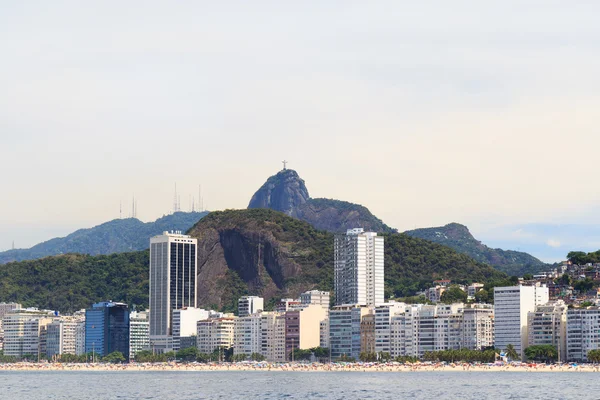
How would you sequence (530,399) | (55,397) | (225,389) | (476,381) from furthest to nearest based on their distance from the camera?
(476,381) → (225,389) → (55,397) → (530,399)

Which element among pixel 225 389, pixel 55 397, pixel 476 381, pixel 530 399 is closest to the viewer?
pixel 530 399

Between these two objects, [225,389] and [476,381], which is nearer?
[225,389]

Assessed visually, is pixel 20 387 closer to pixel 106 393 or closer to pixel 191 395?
pixel 106 393

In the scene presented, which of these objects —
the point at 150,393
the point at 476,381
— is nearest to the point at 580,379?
the point at 476,381

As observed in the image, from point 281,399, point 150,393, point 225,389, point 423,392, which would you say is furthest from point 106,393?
point 423,392

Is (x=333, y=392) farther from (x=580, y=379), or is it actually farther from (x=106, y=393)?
(x=580, y=379)

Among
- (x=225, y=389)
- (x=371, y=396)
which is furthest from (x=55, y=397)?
(x=371, y=396)

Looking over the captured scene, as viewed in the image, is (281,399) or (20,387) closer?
(281,399)

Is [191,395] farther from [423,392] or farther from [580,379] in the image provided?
[580,379]
